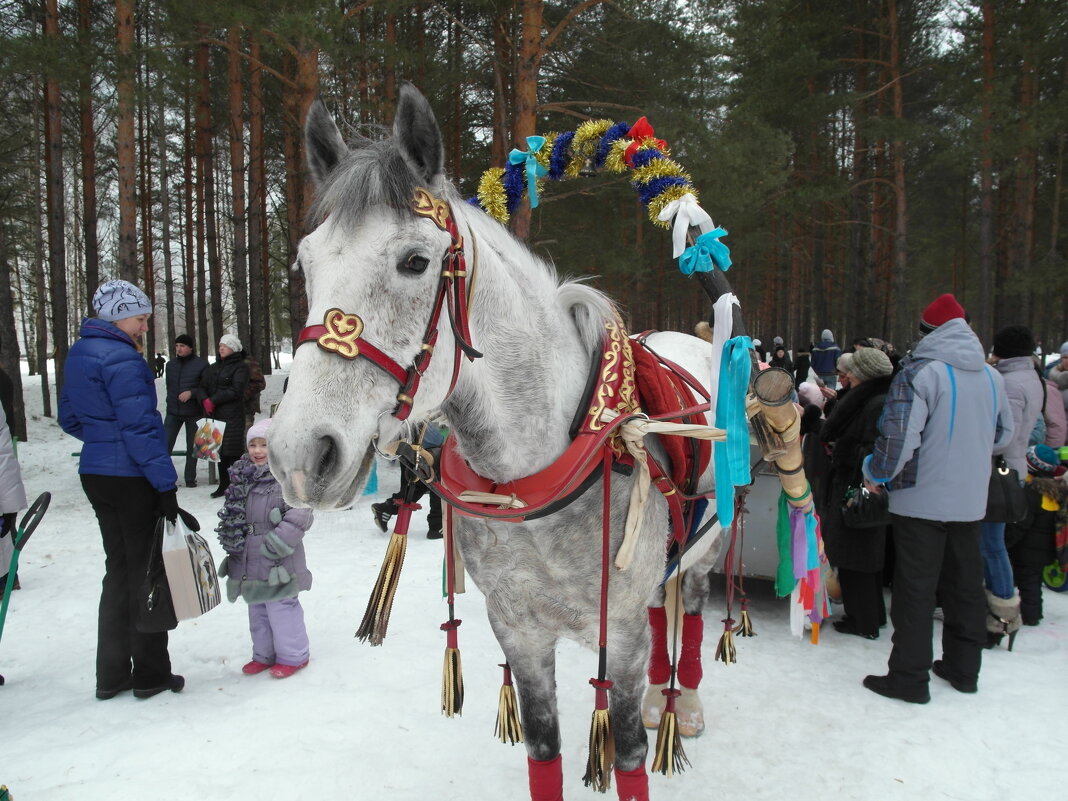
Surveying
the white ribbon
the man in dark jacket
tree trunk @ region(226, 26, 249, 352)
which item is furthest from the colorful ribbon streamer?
tree trunk @ region(226, 26, 249, 352)

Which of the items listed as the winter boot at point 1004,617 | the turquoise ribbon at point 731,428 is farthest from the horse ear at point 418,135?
the winter boot at point 1004,617

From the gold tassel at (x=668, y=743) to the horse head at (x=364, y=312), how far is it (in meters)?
1.67

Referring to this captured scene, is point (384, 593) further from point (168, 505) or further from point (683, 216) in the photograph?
point (168, 505)

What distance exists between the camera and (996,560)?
430cm

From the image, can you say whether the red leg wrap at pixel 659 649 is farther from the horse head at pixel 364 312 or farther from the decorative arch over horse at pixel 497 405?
the horse head at pixel 364 312

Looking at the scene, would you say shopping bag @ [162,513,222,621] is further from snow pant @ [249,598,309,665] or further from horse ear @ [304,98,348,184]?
horse ear @ [304,98,348,184]

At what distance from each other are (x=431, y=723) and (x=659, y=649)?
1.26 metres

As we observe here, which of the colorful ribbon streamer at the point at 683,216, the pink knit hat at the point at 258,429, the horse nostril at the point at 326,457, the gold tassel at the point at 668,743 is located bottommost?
the gold tassel at the point at 668,743

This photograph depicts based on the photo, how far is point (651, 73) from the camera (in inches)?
450

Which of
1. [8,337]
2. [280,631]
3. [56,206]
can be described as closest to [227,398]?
[280,631]

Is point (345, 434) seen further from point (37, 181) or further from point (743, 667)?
point (37, 181)

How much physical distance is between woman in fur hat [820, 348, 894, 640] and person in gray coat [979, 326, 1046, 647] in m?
0.64

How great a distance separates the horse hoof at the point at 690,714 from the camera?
3342 mm

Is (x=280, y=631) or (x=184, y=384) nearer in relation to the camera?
(x=280, y=631)
